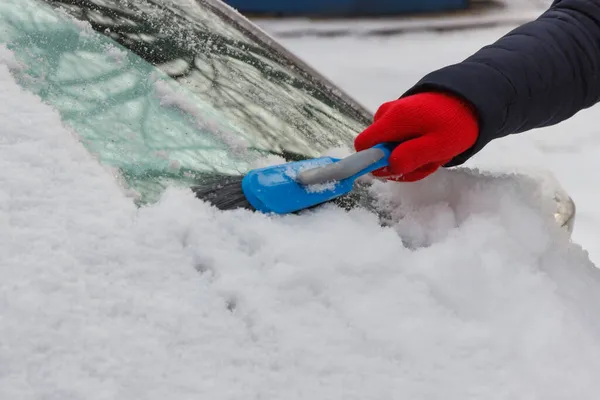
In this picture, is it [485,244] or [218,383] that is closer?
[218,383]

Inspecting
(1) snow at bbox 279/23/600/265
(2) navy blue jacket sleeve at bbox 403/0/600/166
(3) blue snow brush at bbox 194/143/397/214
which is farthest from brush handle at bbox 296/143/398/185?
(1) snow at bbox 279/23/600/265

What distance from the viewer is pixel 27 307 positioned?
2.47ft

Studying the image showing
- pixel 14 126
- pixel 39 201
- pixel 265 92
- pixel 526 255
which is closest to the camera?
pixel 39 201

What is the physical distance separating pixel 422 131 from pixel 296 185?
1.04ft

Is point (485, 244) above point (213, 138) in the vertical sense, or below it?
Result: above

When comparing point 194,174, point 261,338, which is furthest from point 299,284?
point 194,174

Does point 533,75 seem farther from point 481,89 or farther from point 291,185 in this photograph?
point 291,185

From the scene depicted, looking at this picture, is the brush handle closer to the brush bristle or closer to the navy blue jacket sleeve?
the brush bristle

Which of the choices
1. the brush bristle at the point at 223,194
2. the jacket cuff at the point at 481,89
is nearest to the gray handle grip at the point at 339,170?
the brush bristle at the point at 223,194

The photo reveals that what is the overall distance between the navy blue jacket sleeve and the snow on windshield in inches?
11.0

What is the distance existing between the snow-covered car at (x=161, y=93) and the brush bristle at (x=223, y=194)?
40 millimetres

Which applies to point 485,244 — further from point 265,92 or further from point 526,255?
point 265,92

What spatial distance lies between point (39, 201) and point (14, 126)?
0.61 feet

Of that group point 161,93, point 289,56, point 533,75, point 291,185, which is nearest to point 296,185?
point 291,185
